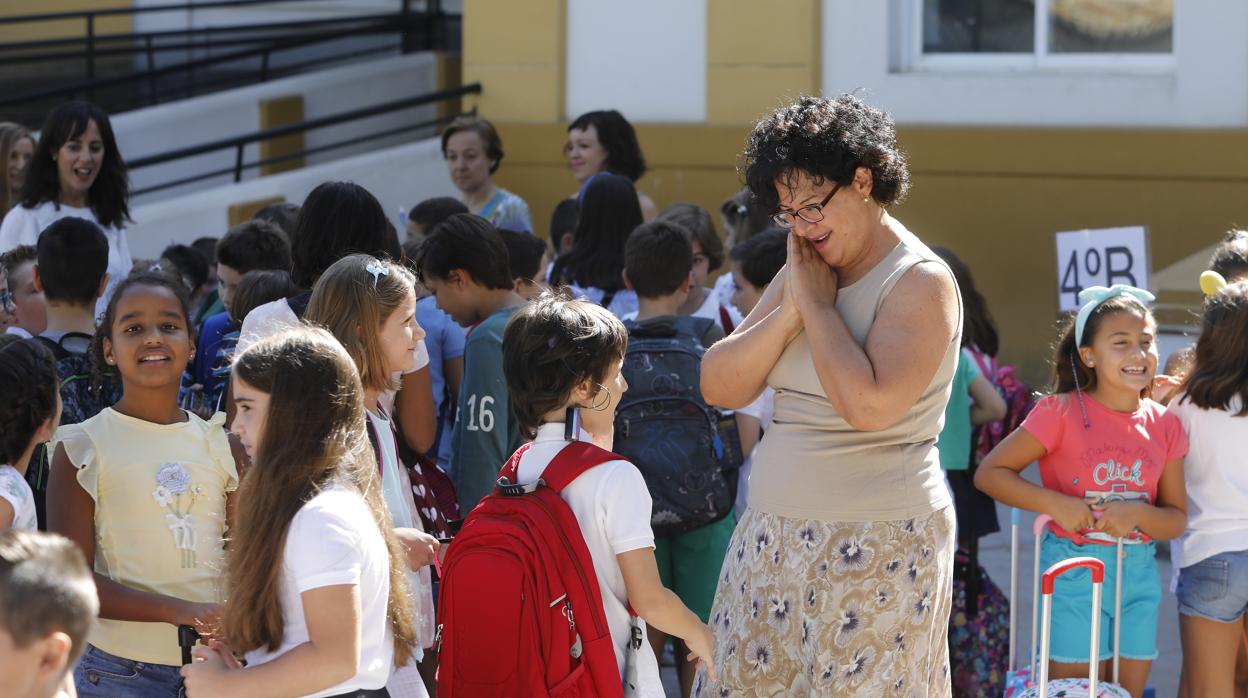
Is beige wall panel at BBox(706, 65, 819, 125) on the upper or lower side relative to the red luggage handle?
upper

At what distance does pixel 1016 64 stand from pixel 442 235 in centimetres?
591

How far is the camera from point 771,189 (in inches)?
134

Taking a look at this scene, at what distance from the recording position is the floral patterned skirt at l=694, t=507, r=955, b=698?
11.0ft

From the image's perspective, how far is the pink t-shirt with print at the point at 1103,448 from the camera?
15.0ft

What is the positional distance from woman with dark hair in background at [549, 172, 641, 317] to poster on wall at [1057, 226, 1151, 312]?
1896 millimetres

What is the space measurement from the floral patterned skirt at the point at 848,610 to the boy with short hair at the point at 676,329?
1287 mm

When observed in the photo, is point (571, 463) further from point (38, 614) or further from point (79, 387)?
point (79, 387)

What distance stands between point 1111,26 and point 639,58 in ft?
10.1

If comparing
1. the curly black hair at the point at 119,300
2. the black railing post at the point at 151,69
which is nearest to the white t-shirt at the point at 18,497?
the curly black hair at the point at 119,300

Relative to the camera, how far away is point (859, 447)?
335cm

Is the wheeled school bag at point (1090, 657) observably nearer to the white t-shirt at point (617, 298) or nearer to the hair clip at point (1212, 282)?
the hair clip at point (1212, 282)

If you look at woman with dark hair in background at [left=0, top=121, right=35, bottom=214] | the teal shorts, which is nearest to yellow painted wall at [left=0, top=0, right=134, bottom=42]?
woman with dark hair in background at [left=0, top=121, right=35, bottom=214]

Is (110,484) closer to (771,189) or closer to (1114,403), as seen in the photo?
(771,189)

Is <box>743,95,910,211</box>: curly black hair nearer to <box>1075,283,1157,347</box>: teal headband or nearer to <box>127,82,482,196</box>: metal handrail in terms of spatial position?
<box>1075,283,1157,347</box>: teal headband
